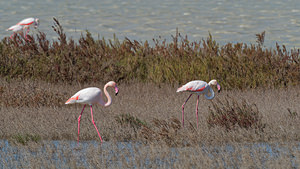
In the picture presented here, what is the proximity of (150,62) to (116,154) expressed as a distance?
827cm

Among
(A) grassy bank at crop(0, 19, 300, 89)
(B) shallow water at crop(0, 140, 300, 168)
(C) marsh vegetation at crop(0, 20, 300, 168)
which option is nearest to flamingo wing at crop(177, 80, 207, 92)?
(C) marsh vegetation at crop(0, 20, 300, 168)

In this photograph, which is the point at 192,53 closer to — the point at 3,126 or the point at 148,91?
the point at 148,91

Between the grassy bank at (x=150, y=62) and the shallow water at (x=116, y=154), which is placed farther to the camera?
the grassy bank at (x=150, y=62)

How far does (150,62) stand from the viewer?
15.2 m

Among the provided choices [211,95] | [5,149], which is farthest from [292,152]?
[5,149]

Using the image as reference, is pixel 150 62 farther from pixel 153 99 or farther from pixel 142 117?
pixel 142 117

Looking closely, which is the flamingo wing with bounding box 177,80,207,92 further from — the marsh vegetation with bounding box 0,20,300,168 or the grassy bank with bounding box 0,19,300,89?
the grassy bank with bounding box 0,19,300,89

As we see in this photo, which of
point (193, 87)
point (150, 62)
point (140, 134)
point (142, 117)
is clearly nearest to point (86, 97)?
point (140, 134)

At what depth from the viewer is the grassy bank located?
14125 mm

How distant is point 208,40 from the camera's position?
51.1ft

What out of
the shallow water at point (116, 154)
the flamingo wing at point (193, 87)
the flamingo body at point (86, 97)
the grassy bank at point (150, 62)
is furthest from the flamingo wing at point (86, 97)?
the grassy bank at point (150, 62)

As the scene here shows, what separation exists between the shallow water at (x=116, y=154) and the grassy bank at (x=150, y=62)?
645 cm

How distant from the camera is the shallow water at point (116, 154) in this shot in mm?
6547

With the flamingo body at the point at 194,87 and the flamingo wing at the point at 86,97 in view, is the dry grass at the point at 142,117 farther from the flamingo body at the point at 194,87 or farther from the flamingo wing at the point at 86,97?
the flamingo wing at the point at 86,97
